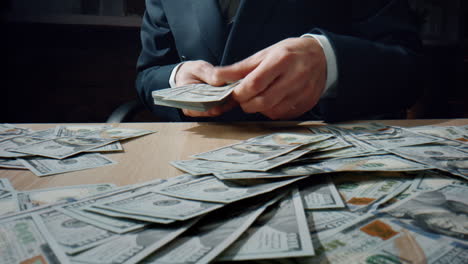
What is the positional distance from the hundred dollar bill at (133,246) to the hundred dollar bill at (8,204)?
0.15 m

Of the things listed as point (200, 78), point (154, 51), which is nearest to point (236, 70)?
point (200, 78)

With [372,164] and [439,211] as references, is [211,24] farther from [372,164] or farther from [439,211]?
[439,211]

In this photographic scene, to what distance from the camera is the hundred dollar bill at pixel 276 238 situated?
0.88 ft

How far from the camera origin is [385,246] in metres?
0.29

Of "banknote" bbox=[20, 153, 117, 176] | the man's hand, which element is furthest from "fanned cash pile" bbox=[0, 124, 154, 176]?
the man's hand

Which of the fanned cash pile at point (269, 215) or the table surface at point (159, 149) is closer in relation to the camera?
the fanned cash pile at point (269, 215)

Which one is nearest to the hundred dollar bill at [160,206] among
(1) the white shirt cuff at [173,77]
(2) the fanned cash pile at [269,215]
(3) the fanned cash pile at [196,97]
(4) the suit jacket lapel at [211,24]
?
(2) the fanned cash pile at [269,215]

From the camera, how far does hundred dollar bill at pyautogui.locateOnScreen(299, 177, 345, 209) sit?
0.37 metres

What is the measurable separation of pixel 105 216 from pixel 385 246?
0.25 m

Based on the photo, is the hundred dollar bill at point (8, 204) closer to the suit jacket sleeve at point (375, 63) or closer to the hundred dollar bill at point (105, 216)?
the hundred dollar bill at point (105, 216)

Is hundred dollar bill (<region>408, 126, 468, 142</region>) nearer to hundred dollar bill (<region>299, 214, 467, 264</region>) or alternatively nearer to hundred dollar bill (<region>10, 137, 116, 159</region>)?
hundred dollar bill (<region>299, 214, 467, 264</region>)

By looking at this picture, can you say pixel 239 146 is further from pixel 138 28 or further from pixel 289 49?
pixel 138 28

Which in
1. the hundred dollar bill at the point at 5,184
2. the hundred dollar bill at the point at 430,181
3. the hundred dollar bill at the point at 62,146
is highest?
the hundred dollar bill at the point at 430,181

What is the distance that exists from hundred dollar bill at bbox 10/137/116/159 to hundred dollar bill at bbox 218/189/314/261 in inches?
15.9
